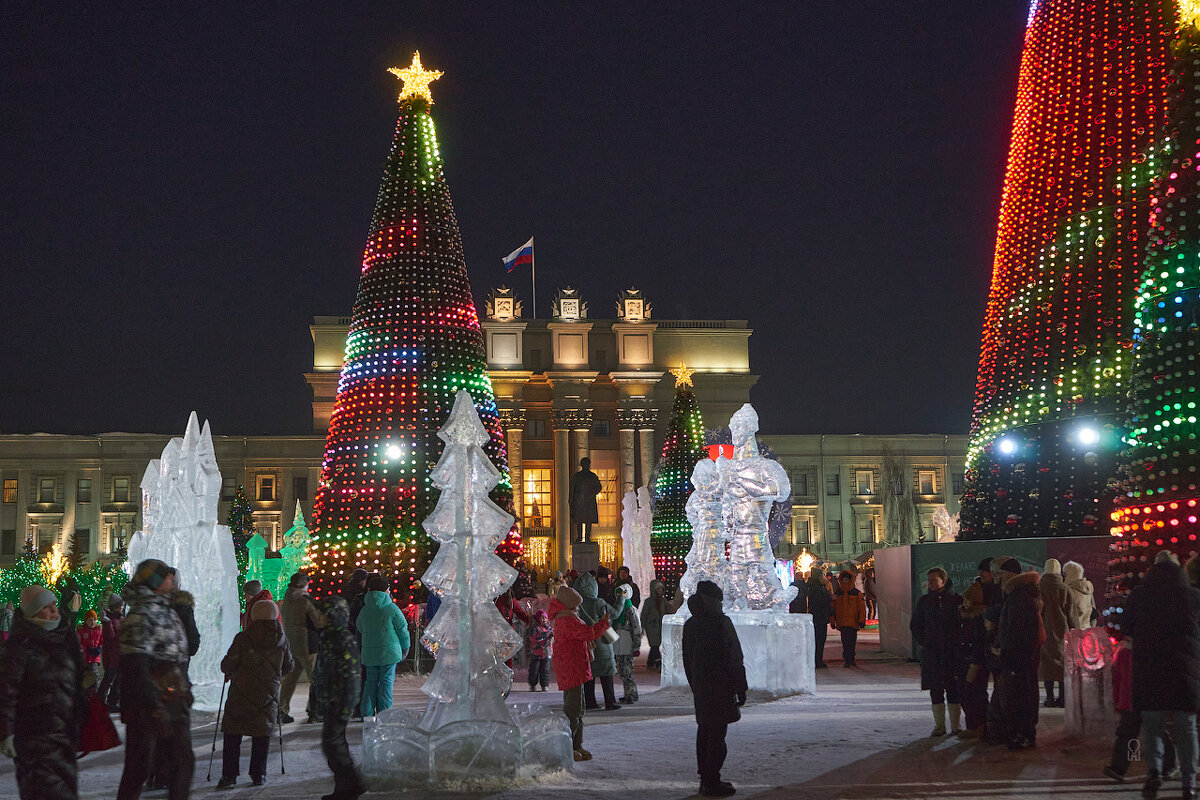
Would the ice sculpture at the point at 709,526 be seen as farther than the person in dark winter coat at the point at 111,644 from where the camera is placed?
Yes

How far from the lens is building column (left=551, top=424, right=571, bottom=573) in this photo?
59031 mm

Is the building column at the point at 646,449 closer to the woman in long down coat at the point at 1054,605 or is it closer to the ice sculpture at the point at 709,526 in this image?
the ice sculpture at the point at 709,526

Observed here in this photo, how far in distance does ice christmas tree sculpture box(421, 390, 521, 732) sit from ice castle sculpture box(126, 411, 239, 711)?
5.26m

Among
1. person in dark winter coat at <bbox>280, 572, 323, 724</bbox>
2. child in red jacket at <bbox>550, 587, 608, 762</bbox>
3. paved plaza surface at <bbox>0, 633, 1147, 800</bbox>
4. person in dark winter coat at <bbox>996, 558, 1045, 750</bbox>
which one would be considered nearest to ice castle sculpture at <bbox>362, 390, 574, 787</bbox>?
paved plaza surface at <bbox>0, 633, 1147, 800</bbox>

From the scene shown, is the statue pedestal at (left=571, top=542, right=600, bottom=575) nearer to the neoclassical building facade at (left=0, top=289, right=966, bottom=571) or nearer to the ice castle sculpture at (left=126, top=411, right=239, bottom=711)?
the ice castle sculpture at (left=126, top=411, right=239, bottom=711)

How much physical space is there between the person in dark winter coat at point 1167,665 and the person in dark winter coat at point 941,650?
8.56 ft

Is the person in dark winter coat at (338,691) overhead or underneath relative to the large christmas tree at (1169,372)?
underneath

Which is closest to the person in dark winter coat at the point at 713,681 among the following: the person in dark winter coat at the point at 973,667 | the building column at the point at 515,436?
the person in dark winter coat at the point at 973,667

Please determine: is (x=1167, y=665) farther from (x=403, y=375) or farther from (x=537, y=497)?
(x=537, y=497)

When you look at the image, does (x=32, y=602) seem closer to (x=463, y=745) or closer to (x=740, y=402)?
(x=463, y=745)

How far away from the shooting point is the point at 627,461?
203 feet

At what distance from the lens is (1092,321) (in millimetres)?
13539

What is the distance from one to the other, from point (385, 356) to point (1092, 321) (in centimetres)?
997

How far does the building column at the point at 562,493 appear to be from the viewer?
5903cm
